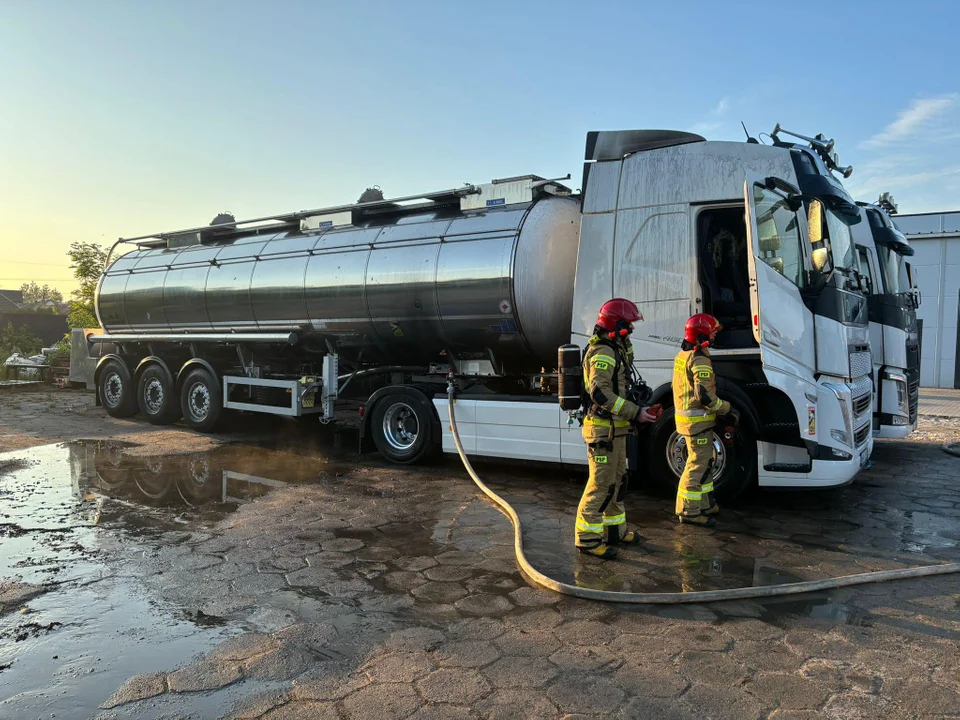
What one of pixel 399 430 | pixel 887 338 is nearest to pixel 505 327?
pixel 399 430

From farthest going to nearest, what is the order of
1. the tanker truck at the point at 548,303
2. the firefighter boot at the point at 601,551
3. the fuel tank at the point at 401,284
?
the fuel tank at the point at 401,284
the tanker truck at the point at 548,303
the firefighter boot at the point at 601,551

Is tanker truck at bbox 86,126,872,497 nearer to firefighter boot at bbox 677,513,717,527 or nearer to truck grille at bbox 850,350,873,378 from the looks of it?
truck grille at bbox 850,350,873,378

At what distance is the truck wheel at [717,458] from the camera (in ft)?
20.5

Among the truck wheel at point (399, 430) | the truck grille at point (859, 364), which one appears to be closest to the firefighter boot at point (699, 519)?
the truck grille at point (859, 364)

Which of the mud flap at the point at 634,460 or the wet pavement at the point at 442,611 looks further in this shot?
the mud flap at the point at 634,460

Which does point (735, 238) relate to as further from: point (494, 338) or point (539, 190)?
point (494, 338)

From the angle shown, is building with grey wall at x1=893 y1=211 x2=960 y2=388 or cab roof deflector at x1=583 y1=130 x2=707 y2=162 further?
building with grey wall at x1=893 y1=211 x2=960 y2=388

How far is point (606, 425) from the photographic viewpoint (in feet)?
16.6

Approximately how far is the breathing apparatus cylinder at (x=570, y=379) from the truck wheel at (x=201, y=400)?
7.58m

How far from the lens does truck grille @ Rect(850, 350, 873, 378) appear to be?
6.42m

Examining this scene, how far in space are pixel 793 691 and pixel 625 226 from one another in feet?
15.4

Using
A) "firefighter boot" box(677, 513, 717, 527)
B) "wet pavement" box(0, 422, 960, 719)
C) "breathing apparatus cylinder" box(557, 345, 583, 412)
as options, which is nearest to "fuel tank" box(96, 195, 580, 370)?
"wet pavement" box(0, 422, 960, 719)

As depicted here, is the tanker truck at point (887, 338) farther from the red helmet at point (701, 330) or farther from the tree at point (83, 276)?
the tree at point (83, 276)

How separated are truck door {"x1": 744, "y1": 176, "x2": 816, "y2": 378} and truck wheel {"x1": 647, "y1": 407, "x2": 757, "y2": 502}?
706mm
